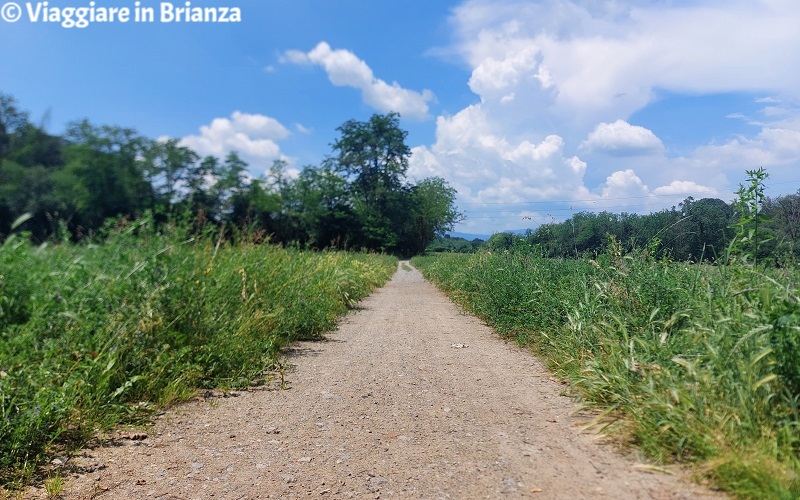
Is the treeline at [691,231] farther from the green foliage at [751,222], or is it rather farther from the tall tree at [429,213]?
the tall tree at [429,213]

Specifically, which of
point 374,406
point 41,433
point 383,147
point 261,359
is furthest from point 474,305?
point 383,147

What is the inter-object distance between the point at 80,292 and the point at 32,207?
169 cm

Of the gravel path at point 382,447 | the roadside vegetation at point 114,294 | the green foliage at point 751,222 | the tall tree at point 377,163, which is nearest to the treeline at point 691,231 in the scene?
the green foliage at point 751,222

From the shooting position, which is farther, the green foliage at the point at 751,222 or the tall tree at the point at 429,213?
the tall tree at the point at 429,213

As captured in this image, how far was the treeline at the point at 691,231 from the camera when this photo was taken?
4.35 m

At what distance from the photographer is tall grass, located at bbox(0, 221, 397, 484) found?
147 inches

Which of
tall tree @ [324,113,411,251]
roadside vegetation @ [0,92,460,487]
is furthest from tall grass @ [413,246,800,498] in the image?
tall tree @ [324,113,411,251]

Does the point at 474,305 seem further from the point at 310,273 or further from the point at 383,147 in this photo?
the point at 383,147

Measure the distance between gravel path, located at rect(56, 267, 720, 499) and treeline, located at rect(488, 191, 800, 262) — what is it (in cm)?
189

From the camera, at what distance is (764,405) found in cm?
289

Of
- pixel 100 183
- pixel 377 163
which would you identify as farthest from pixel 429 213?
pixel 100 183

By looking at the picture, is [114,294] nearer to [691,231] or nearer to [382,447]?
[382,447]

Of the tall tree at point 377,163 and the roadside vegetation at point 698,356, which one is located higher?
the tall tree at point 377,163

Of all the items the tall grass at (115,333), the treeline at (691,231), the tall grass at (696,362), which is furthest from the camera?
the treeline at (691,231)
